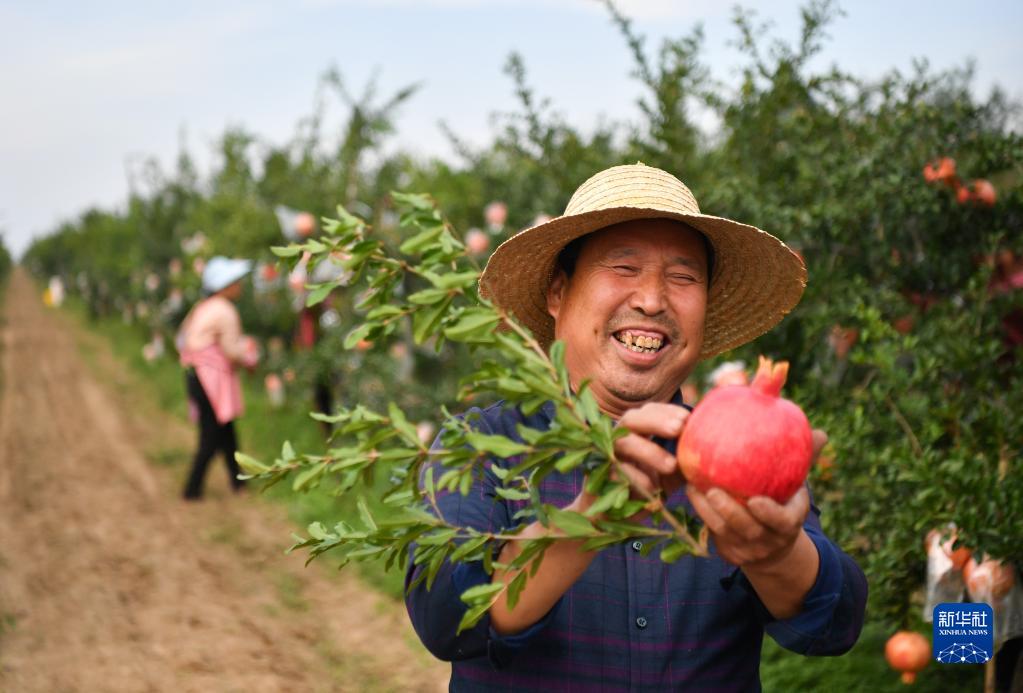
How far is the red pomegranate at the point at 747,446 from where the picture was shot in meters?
1.17

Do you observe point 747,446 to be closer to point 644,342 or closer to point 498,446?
point 498,446

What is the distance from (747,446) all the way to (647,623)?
61 centimetres

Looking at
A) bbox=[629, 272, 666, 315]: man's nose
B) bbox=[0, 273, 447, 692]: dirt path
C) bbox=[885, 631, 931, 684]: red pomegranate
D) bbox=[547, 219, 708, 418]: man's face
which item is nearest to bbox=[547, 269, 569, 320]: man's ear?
bbox=[547, 219, 708, 418]: man's face

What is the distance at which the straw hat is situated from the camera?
1742 mm

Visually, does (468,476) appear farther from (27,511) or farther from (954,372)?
(27,511)

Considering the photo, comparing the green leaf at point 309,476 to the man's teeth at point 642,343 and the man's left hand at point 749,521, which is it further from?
the man's teeth at point 642,343

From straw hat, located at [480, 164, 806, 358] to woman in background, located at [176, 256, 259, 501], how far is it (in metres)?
5.77

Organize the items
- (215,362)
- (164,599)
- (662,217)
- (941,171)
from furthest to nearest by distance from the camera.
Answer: (215,362)
(164,599)
(941,171)
(662,217)

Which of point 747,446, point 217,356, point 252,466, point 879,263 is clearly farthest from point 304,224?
point 747,446

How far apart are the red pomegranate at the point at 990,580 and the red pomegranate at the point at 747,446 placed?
180 centimetres

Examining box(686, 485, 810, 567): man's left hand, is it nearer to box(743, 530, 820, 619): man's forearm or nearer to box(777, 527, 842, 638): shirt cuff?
box(743, 530, 820, 619): man's forearm

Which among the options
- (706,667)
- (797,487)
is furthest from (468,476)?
(706,667)

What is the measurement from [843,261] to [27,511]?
21.4 ft

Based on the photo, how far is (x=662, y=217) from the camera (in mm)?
1769
